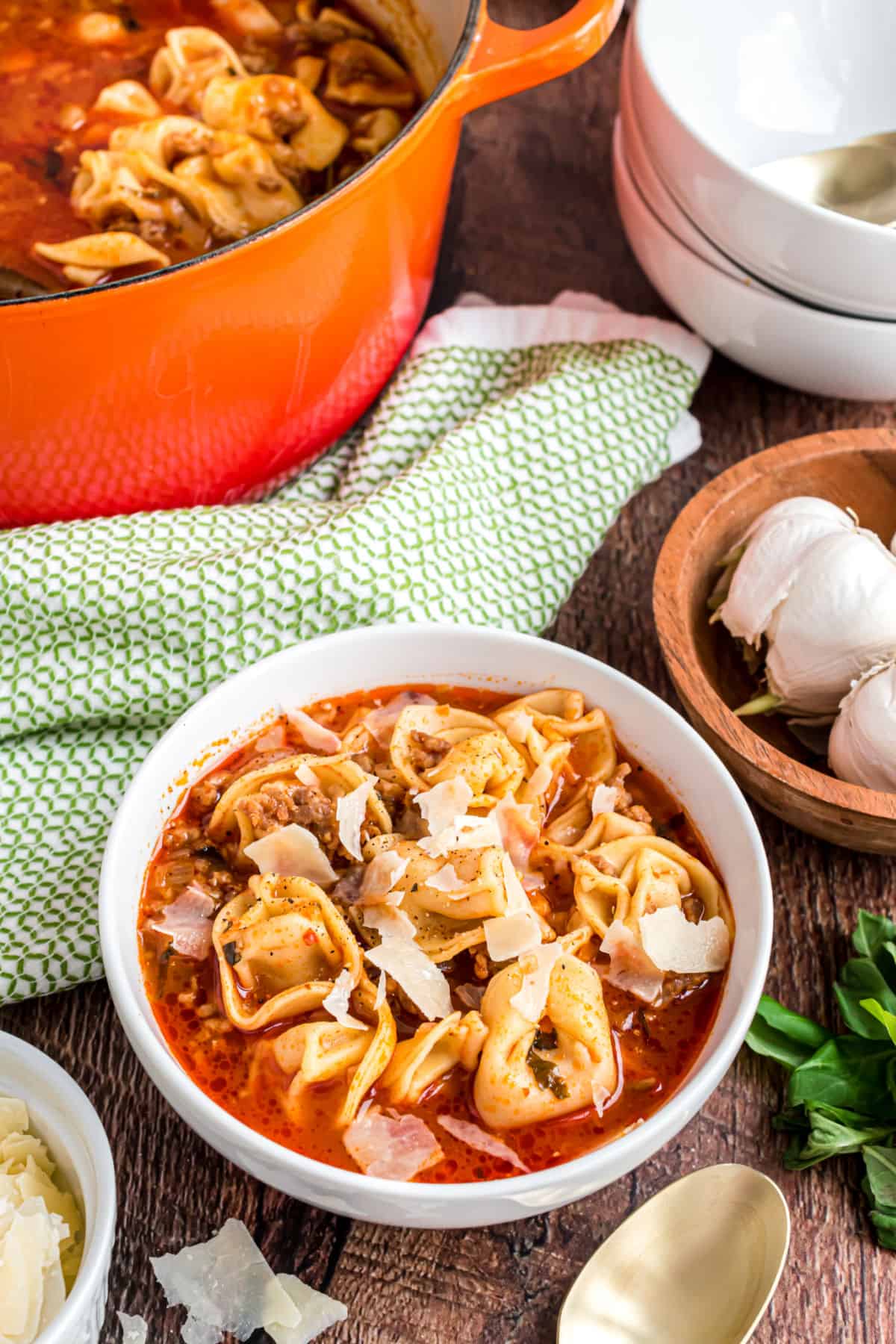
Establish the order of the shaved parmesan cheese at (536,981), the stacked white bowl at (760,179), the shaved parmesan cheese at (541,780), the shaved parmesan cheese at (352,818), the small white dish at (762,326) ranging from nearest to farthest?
the shaved parmesan cheese at (536,981), the shaved parmesan cheese at (352,818), the shaved parmesan cheese at (541,780), the stacked white bowl at (760,179), the small white dish at (762,326)

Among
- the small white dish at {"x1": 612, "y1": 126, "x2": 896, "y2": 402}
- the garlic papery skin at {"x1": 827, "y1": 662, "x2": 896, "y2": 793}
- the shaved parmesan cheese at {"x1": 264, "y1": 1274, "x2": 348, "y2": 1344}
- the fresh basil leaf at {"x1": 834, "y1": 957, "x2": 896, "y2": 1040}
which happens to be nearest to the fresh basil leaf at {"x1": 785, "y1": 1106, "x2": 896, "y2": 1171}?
the fresh basil leaf at {"x1": 834, "y1": 957, "x2": 896, "y2": 1040}

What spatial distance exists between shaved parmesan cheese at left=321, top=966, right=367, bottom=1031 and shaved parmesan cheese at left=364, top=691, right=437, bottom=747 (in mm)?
458

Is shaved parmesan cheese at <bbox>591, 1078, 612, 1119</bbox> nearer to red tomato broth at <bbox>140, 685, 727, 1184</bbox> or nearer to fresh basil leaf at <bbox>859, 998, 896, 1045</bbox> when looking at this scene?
red tomato broth at <bbox>140, 685, 727, 1184</bbox>

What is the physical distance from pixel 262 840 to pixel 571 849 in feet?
1.54

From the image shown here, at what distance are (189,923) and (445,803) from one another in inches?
16.3

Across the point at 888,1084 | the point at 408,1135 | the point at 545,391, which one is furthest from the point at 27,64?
the point at 888,1084

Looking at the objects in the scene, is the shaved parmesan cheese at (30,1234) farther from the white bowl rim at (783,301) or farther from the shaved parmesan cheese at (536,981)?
the white bowl rim at (783,301)

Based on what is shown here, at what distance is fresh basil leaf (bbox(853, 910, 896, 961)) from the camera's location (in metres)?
2.30

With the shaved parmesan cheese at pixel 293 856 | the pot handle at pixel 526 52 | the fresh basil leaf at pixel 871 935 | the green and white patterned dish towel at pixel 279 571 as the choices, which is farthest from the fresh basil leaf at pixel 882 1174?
the pot handle at pixel 526 52

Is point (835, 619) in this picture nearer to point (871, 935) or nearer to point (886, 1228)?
point (871, 935)

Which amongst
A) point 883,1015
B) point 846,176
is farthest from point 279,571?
point 846,176

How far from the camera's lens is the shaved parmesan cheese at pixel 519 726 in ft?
7.29

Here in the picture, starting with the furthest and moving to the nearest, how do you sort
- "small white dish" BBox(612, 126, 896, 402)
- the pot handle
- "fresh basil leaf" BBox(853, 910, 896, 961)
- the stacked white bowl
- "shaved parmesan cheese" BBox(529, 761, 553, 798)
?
"small white dish" BBox(612, 126, 896, 402) → the stacked white bowl → the pot handle → "fresh basil leaf" BBox(853, 910, 896, 961) → "shaved parmesan cheese" BBox(529, 761, 553, 798)

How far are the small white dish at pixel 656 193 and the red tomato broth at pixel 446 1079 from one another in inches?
54.0
